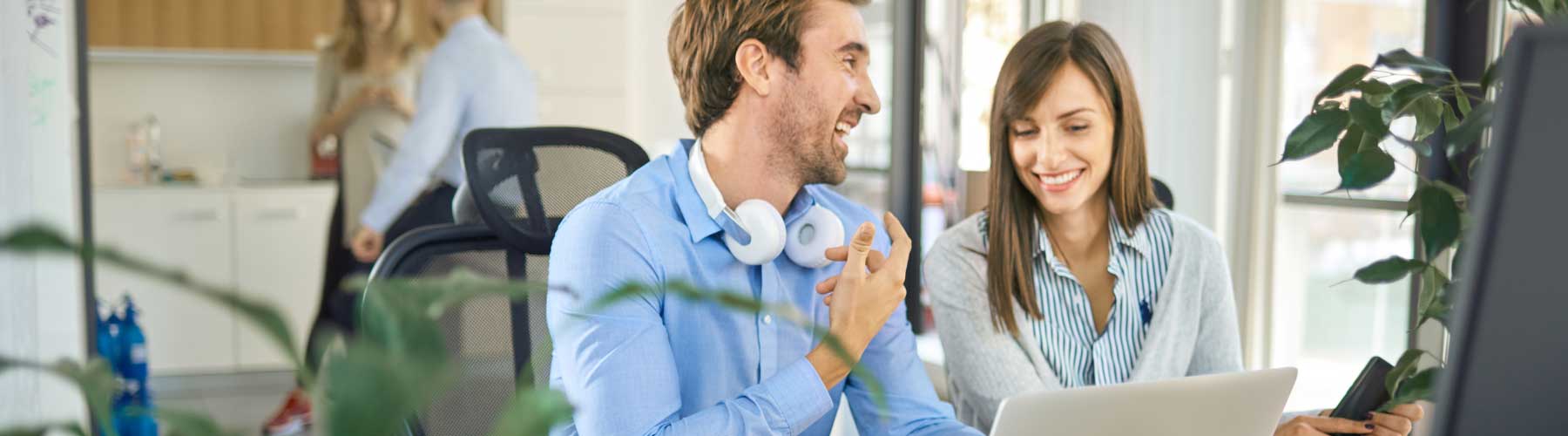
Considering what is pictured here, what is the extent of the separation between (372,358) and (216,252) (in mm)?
4726

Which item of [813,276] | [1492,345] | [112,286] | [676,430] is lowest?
[112,286]

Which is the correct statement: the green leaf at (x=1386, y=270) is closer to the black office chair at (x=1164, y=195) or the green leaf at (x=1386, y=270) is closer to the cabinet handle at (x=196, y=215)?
the black office chair at (x=1164, y=195)

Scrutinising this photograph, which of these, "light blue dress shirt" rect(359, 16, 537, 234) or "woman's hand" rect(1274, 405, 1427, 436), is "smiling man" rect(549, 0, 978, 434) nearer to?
"woman's hand" rect(1274, 405, 1427, 436)

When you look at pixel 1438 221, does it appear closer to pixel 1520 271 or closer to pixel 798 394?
pixel 798 394

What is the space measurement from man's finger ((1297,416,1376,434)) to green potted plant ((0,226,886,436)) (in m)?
1.02

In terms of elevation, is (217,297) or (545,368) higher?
(217,297)

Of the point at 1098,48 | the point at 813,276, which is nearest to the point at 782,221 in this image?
the point at 813,276

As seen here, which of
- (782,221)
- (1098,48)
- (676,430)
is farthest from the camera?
(1098,48)

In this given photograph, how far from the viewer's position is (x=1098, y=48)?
176 cm

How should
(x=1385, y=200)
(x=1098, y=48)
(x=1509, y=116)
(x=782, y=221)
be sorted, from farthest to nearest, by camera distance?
(x=1385, y=200) → (x=1098, y=48) → (x=782, y=221) → (x=1509, y=116)

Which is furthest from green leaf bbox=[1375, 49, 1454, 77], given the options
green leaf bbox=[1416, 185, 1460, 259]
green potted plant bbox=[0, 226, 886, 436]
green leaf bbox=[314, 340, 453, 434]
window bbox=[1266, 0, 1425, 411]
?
window bbox=[1266, 0, 1425, 411]

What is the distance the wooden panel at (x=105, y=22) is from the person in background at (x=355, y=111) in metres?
0.84

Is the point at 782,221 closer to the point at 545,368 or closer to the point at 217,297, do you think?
the point at 545,368

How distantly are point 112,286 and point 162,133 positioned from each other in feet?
2.56
